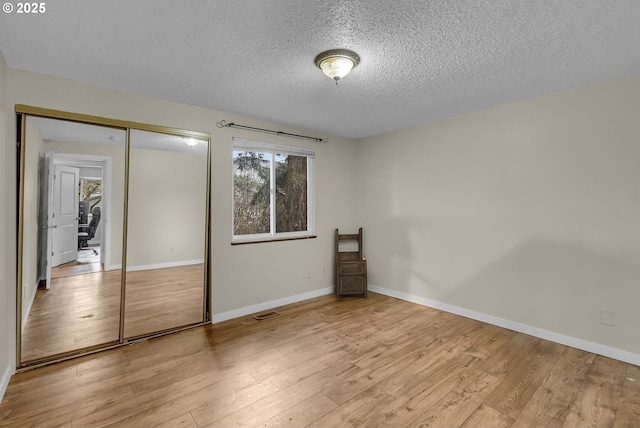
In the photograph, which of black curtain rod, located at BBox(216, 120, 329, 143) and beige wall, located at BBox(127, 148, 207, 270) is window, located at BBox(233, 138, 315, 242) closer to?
black curtain rod, located at BBox(216, 120, 329, 143)

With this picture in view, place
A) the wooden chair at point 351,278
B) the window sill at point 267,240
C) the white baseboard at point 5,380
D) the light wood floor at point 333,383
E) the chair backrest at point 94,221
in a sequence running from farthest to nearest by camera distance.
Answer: the wooden chair at point 351,278
the window sill at point 267,240
the chair backrest at point 94,221
the white baseboard at point 5,380
the light wood floor at point 333,383

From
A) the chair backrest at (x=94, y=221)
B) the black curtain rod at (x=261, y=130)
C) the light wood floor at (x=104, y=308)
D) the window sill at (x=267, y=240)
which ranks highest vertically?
the black curtain rod at (x=261, y=130)

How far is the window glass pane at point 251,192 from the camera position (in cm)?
363

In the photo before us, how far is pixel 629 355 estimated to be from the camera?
2.42 metres

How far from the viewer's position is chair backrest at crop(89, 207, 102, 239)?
104 inches

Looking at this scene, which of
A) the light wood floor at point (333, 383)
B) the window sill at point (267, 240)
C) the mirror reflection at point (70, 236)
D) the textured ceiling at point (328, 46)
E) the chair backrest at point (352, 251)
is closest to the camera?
the textured ceiling at point (328, 46)

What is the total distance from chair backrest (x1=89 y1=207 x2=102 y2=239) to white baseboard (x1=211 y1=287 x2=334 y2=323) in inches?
57.0

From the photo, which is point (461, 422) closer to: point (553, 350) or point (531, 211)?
point (553, 350)

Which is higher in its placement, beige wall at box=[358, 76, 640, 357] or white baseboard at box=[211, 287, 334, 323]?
beige wall at box=[358, 76, 640, 357]

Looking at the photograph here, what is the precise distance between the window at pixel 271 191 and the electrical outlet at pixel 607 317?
10.4ft

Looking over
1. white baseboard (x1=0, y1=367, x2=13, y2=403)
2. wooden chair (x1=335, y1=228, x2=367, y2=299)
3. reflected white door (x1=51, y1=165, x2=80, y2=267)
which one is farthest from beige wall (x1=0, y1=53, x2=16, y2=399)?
wooden chair (x1=335, y1=228, x2=367, y2=299)

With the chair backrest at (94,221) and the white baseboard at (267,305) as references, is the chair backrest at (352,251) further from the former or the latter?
the chair backrest at (94,221)

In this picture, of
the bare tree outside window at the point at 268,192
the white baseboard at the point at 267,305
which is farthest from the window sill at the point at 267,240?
the white baseboard at the point at 267,305

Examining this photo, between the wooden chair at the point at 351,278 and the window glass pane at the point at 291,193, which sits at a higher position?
the window glass pane at the point at 291,193
